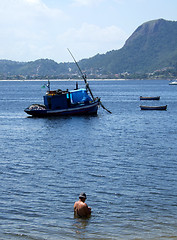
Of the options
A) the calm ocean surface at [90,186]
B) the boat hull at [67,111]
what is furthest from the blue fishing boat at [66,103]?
the calm ocean surface at [90,186]

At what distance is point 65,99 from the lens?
71375 millimetres

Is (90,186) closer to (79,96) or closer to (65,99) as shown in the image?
(65,99)

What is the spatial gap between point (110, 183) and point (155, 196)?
3.77 metres

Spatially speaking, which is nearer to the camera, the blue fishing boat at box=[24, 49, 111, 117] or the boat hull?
the blue fishing boat at box=[24, 49, 111, 117]

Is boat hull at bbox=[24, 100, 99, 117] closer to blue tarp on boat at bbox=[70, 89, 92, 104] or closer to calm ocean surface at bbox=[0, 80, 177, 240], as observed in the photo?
blue tarp on boat at bbox=[70, 89, 92, 104]

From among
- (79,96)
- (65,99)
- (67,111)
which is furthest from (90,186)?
(67,111)

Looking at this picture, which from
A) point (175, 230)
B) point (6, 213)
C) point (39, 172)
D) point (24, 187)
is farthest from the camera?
point (39, 172)

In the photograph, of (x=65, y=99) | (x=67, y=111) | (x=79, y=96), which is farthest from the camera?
(x=67, y=111)

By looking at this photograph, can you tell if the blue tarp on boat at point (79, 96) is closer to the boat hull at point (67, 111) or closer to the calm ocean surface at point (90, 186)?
the boat hull at point (67, 111)

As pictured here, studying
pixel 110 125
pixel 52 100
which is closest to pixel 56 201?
pixel 110 125

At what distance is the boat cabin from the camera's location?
233ft

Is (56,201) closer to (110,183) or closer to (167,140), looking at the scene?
(110,183)

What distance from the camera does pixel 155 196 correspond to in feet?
80.4

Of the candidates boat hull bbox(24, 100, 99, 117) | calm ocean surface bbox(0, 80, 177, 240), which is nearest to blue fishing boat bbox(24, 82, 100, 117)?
boat hull bbox(24, 100, 99, 117)
